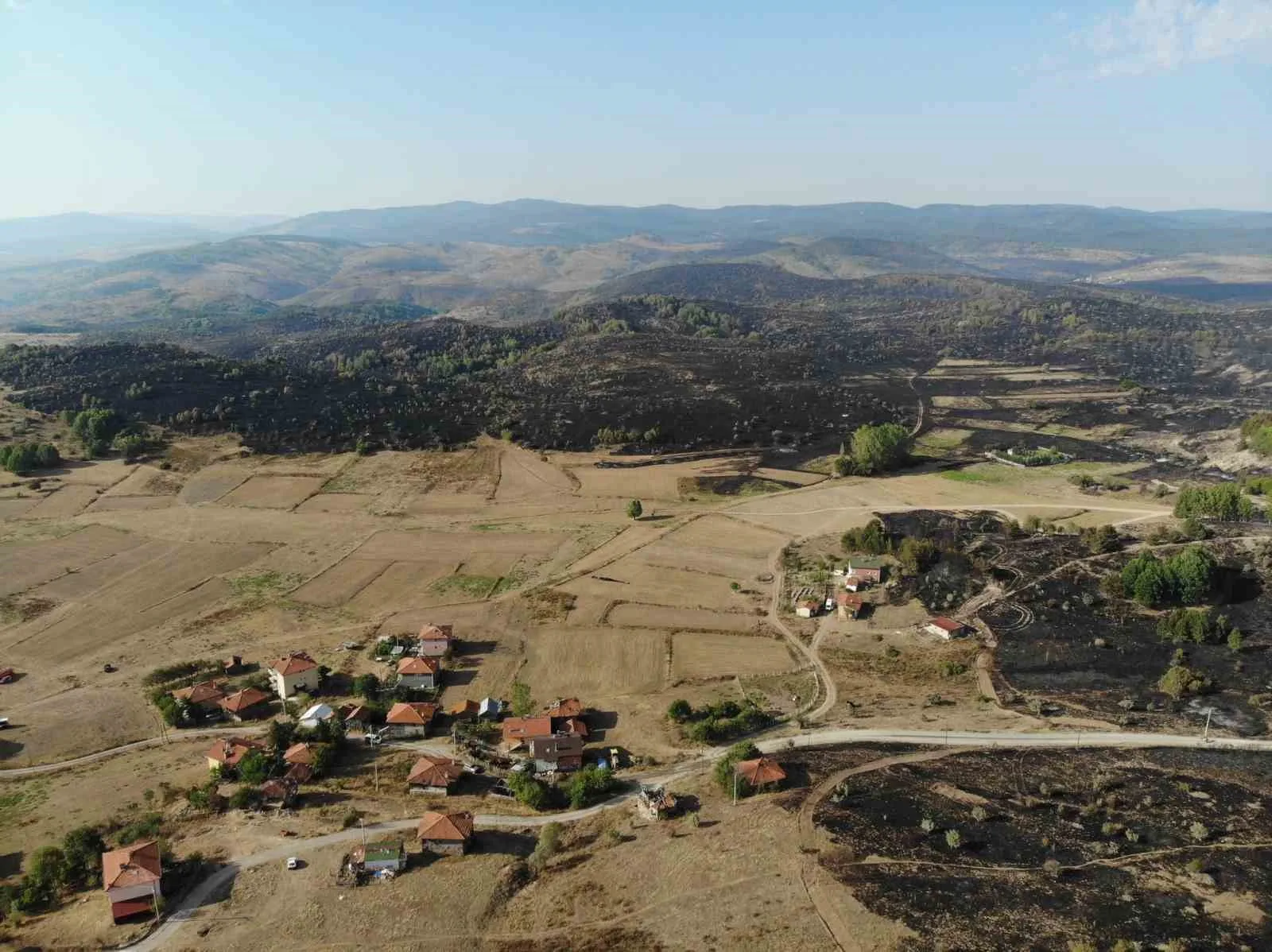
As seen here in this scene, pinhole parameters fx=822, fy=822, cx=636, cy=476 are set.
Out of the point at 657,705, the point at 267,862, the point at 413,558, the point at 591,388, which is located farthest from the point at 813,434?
the point at 267,862

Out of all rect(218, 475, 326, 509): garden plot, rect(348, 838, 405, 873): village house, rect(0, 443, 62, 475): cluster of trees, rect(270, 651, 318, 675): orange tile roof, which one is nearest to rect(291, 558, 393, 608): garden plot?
rect(270, 651, 318, 675): orange tile roof

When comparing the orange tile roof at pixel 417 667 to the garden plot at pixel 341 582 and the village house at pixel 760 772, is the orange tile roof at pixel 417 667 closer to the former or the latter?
the garden plot at pixel 341 582

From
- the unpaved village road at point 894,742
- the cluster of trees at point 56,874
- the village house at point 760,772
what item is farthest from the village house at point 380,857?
the village house at point 760,772

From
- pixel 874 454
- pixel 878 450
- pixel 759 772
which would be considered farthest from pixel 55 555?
pixel 878 450

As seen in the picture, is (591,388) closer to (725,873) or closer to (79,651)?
(79,651)

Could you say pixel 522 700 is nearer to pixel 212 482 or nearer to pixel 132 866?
pixel 132 866

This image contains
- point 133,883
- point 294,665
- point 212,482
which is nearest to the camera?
point 133,883
